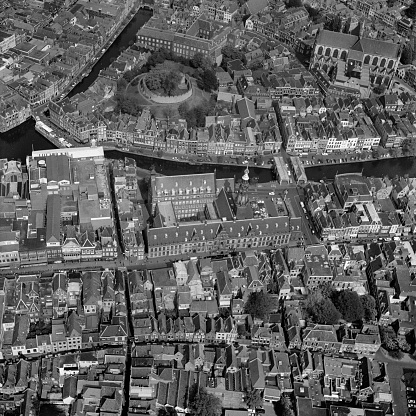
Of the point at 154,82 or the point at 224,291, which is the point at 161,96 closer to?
the point at 154,82

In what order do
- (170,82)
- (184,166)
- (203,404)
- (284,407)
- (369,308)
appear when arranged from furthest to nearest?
(170,82)
(184,166)
(369,308)
(284,407)
(203,404)

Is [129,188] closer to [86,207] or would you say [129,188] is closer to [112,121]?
[86,207]

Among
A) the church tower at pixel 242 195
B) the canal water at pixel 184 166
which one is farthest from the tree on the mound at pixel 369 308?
the canal water at pixel 184 166

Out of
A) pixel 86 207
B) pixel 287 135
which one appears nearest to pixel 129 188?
pixel 86 207

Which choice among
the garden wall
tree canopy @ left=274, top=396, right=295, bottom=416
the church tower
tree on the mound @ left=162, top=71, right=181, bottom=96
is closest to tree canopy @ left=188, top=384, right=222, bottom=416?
tree canopy @ left=274, top=396, right=295, bottom=416

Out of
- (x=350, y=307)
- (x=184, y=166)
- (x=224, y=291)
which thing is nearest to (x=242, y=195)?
(x=224, y=291)
